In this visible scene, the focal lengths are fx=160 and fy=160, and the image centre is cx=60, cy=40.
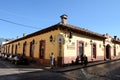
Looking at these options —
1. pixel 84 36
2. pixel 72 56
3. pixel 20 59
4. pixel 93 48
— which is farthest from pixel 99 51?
pixel 20 59

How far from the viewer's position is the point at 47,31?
2081 cm

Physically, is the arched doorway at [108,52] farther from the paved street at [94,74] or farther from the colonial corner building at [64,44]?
the paved street at [94,74]

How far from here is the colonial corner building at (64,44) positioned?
18.6 metres

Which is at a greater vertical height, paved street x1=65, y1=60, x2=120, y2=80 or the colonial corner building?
the colonial corner building

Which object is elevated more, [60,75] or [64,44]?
[64,44]

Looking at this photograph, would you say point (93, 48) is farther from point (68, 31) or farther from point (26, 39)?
point (26, 39)

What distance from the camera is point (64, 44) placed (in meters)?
18.7

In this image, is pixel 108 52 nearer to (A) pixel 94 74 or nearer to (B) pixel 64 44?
(B) pixel 64 44

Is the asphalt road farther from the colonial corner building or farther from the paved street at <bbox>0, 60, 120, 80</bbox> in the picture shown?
the colonial corner building

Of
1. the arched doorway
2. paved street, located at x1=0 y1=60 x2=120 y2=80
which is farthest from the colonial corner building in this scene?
paved street, located at x1=0 y1=60 x2=120 y2=80

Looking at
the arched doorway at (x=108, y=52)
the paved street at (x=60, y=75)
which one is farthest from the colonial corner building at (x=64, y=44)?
the paved street at (x=60, y=75)

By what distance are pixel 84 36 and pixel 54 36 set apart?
199 inches

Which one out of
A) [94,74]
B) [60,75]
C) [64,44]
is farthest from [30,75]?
[64,44]

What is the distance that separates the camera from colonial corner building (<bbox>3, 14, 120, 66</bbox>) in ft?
60.9
